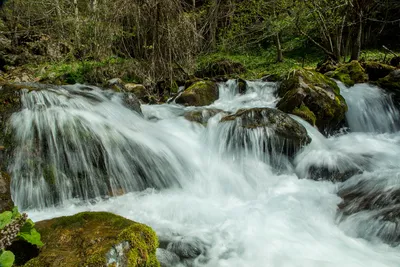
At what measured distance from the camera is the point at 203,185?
15.2 feet

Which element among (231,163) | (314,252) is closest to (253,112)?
(231,163)

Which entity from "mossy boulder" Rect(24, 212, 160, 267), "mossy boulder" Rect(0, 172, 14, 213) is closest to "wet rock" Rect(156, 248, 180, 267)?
"mossy boulder" Rect(24, 212, 160, 267)

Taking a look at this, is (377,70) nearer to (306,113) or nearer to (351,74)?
(351,74)

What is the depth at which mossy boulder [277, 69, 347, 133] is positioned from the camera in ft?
21.6

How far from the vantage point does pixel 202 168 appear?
5020 millimetres

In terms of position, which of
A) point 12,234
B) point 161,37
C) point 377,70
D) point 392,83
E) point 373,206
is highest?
point 161,37

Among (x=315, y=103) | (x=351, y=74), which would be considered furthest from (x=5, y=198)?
(x=351, y=74)

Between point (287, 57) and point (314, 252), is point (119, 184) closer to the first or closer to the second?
point (314, 252)

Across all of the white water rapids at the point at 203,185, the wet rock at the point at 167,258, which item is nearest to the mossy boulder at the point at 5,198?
the white water rapids at the point at 203,185

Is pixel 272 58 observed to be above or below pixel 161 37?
below

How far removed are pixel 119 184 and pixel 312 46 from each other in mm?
15730

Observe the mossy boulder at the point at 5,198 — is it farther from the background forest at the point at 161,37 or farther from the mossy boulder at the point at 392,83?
the mossy boulder at the point at 392,83

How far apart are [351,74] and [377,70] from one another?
825 mm

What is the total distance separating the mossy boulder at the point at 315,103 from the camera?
660 cm
